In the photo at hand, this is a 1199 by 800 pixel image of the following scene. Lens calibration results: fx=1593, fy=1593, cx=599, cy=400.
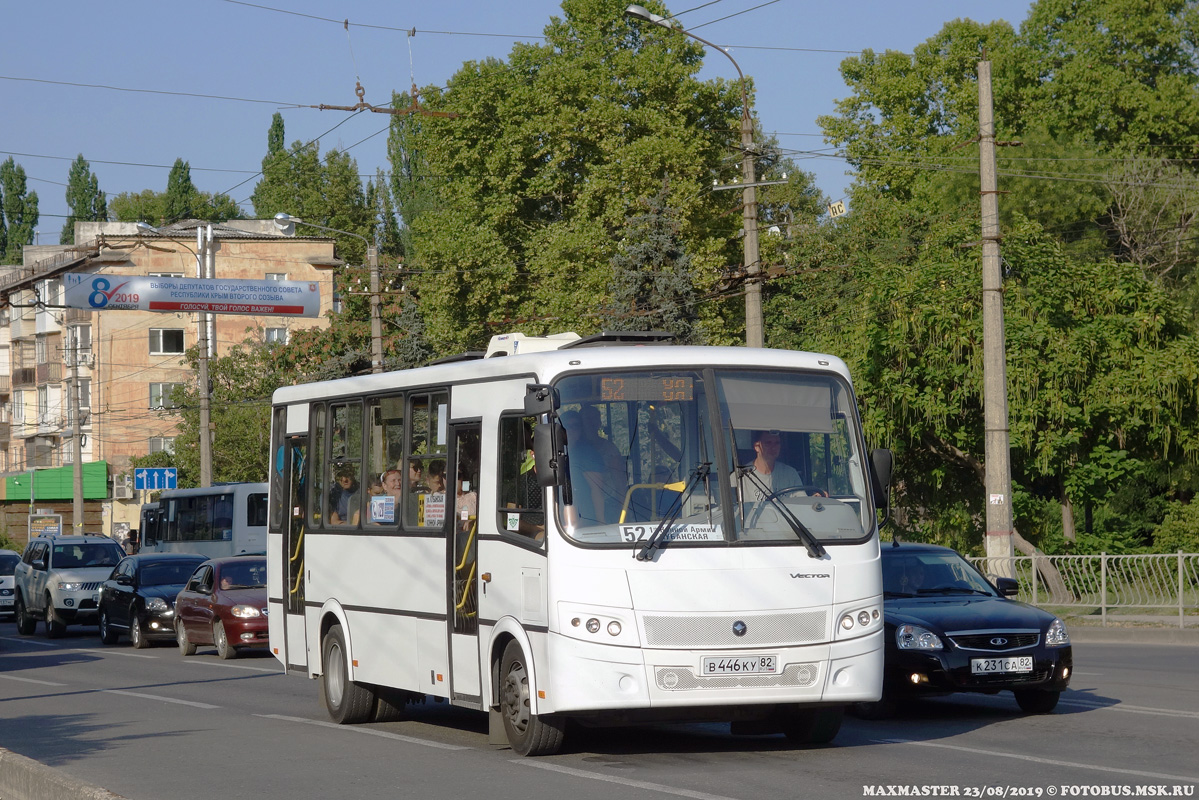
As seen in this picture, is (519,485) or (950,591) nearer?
(519,485)

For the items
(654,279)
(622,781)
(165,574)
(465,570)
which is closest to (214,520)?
(165,574)

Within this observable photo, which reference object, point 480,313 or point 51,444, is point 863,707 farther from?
point 51,444

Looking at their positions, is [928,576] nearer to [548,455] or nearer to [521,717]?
[521,717]

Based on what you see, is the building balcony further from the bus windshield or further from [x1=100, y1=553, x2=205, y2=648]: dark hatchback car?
the bus windshield

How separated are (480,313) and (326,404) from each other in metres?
38.6

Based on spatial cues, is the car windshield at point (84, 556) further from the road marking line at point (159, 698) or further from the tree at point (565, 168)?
the tree at point (565, 168)

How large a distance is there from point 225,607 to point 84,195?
94.2m

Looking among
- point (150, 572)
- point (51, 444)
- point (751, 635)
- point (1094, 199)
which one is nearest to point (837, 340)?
point (150, 572)

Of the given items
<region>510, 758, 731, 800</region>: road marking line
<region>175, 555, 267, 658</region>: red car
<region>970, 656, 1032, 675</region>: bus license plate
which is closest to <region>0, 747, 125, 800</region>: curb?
<region>510, 758, 731, 800</region>: road marking line

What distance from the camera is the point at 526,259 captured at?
52875 millimetres

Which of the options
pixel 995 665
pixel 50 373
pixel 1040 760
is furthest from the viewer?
pixel 50 373

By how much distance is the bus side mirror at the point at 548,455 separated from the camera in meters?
10.4

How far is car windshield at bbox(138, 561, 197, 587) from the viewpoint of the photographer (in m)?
28.3

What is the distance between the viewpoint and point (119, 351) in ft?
253
